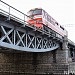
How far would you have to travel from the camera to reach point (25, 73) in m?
37.4

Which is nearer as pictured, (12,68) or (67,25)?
(12,68)

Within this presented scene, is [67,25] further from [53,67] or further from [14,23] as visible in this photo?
[14,23]

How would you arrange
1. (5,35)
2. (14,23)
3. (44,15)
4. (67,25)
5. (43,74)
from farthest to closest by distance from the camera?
(67,25), (43,74), (44,15), (14,23), (5,35)

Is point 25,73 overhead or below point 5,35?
below

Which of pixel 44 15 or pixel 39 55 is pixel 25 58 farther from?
pixel 44 15

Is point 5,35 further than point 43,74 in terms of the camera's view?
No

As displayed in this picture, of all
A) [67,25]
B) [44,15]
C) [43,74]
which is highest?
[67,25]

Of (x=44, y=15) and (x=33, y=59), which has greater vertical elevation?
(x=44, y=15)

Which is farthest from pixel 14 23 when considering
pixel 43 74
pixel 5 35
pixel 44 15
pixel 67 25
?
pixel 67 25

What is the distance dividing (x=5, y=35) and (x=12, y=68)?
76.7 ft

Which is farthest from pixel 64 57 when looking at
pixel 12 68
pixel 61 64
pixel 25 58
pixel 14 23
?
pixel 14 23

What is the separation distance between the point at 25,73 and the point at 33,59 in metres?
2.80

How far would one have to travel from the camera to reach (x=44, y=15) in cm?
3472

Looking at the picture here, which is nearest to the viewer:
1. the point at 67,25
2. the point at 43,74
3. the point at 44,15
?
the point at 44,15
